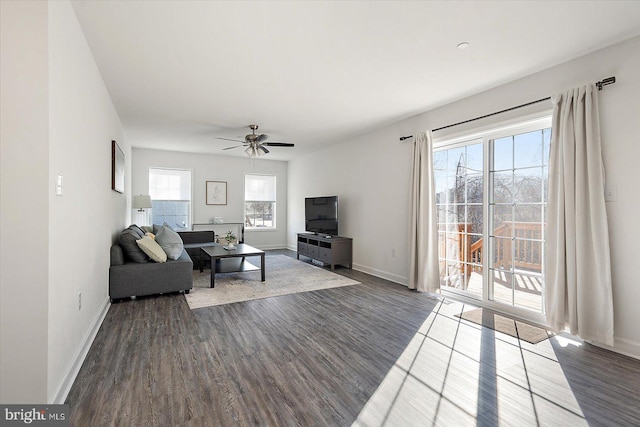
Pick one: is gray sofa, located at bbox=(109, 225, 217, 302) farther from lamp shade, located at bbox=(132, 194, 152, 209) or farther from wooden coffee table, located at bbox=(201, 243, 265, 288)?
lamp shade, located at bbox=(132, 194, 152, 209)

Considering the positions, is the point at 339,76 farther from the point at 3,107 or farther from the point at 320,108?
the point at 3,107

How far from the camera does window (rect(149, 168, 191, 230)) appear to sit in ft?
24.2

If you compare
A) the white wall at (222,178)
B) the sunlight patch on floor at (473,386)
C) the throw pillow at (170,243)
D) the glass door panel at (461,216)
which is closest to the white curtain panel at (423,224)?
the glass door panel at (461,216)

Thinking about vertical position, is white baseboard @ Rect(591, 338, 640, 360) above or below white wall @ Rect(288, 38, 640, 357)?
below

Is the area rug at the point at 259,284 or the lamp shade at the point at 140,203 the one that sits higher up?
the lamp shade at the point at 140,203

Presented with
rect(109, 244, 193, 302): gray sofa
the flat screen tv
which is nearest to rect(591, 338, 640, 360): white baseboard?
the flat screen tv

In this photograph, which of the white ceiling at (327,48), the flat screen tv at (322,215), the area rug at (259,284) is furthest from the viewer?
the flat screen tv at (322,215)

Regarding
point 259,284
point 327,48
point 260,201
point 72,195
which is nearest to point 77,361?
point 72,195

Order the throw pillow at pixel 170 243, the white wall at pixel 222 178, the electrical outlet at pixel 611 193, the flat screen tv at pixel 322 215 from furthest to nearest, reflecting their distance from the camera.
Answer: the white wall at pixel 222 178, the flat screen tv at pixel 322 215, the throw pillow at pixel 170 243, the electrical outlet at pixel 611 193

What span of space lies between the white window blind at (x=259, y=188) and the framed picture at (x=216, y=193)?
0.60 metres

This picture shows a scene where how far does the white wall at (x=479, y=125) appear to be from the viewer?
100 inches

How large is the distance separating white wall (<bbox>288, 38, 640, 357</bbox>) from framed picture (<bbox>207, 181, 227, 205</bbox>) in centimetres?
222

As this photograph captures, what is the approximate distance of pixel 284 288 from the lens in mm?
4559

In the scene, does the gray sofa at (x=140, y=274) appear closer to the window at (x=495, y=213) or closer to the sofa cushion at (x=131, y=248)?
the sofa cushion at (x=131, y=248)
